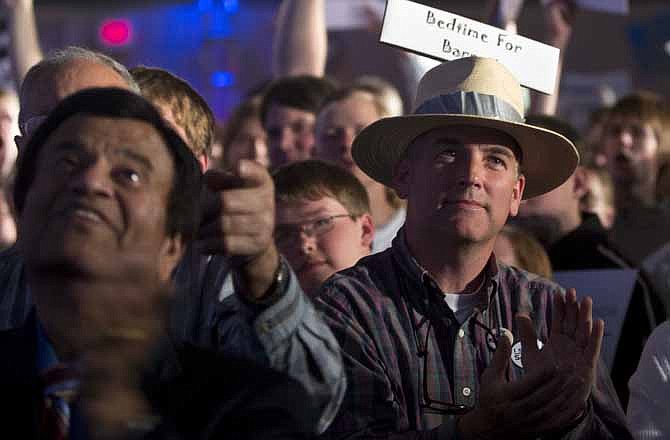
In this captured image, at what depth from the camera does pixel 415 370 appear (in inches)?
150

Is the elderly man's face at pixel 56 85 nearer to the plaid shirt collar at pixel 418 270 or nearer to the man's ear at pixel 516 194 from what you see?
the plaid shirt collar at pixel 418 270

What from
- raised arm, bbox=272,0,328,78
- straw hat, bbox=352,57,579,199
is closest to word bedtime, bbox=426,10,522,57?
straw hat, bbox=352,57,579,199

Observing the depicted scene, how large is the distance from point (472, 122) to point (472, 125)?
2cm

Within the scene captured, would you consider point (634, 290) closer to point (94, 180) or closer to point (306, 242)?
point (306, 242)

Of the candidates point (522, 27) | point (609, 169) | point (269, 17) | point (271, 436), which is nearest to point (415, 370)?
point (271, 436)

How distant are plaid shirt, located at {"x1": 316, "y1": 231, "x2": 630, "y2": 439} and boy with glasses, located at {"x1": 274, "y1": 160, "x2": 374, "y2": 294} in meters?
0.71

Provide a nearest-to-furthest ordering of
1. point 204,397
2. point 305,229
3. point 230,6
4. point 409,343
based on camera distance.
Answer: point 204,397, point 409,343, point 305,229, point 230,6

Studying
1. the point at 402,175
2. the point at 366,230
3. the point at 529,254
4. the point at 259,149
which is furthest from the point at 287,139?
the point at 402,175

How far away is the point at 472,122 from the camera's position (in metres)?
4.11

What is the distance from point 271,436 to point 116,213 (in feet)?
1.56

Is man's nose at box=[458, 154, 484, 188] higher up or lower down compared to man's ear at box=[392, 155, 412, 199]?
Result: higher up

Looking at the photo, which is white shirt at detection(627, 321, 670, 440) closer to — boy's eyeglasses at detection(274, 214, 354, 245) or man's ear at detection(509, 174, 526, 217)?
man's ear at detection(509, 174, 526, 217)

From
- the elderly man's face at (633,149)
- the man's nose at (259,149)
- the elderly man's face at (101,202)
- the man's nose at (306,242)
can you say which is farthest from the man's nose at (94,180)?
the elderly man's face at (633,149)

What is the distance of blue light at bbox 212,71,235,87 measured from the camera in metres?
11.3
